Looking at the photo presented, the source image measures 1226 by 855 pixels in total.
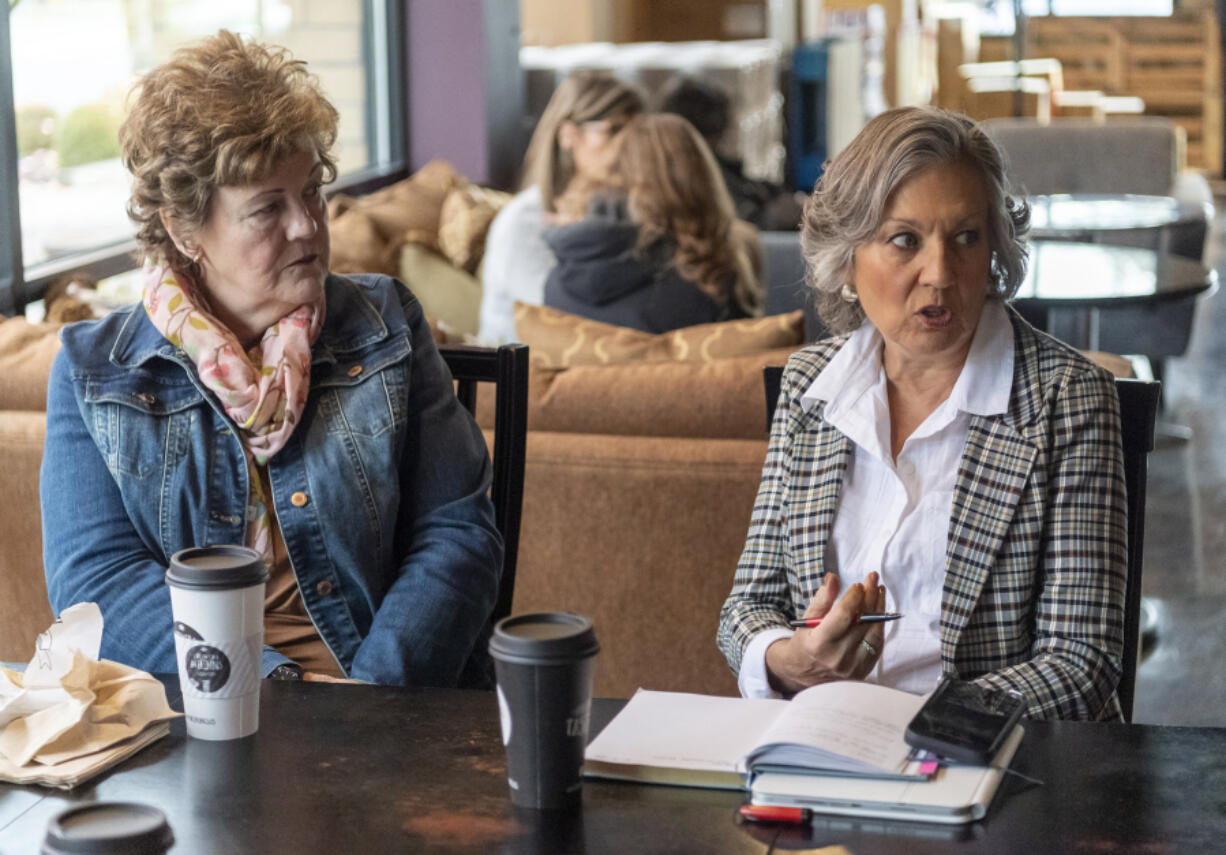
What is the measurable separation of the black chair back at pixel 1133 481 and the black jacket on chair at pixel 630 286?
187 cm

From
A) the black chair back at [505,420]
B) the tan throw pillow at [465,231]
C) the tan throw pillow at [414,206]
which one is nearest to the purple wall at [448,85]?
the tan throw pillow at [414,206]

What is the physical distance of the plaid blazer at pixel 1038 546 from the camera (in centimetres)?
153

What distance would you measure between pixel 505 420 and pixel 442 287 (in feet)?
9.40

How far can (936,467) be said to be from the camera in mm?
1647

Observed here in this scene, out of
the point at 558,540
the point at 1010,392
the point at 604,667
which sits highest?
the point at 1010,392

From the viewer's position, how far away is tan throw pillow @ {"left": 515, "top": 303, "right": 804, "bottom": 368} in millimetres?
2635

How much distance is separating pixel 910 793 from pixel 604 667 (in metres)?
1.56

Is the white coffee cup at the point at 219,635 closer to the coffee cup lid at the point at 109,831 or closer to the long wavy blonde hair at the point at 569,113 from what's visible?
the coffee cup lid at the point at 109,831

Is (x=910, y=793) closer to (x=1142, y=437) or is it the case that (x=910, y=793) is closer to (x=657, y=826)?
(x=657, y=826)

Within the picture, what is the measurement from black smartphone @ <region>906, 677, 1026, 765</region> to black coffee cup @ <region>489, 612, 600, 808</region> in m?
0.27

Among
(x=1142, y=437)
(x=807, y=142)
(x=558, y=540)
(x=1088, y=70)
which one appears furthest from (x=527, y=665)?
(x=1088, y=70)

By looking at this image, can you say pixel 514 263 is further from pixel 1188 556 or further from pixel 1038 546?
pixel 1038 546

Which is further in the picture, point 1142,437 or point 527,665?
point 1142,437

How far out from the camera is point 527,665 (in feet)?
3.51
